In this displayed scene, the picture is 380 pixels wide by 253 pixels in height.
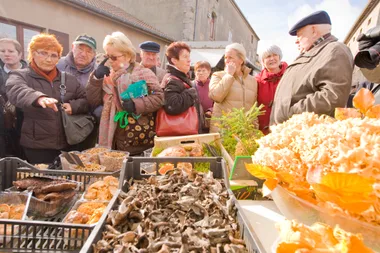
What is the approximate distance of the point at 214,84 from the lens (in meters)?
3.15

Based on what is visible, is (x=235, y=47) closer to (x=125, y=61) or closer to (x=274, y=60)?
(x=274, y=60)

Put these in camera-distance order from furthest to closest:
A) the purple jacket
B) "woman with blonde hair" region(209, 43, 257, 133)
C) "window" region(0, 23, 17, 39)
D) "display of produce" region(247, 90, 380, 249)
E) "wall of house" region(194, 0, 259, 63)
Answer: "wall of house" region(194, 0, 259, 63) → "window" region(0, 23, 17, 39) → the purple jacket → "woman with blonde hair" region(209, 43, 257, 133) → "display of produce" region(247, 90, 380, 249)

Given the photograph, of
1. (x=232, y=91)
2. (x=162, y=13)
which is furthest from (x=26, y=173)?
(x=162, y=13)

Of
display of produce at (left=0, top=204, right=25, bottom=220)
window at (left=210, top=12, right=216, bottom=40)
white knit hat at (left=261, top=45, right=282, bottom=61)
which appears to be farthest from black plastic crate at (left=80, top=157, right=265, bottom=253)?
window at (left=210, top=12, right=216, bottom=40)

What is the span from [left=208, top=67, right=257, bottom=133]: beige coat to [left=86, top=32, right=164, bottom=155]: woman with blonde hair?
2.33ft

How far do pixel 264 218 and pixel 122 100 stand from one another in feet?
6.56

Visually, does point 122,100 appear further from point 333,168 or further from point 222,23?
point 222,23

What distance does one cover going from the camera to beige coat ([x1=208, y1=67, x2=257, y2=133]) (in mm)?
3029

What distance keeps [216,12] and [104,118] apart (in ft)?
70.7

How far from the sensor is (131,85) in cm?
275

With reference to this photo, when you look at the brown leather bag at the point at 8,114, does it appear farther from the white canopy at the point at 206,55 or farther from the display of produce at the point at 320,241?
the white canopy at the point at 206,55

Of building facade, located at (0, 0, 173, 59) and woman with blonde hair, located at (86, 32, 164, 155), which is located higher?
building facade, located at (0, 0, 173, 59)

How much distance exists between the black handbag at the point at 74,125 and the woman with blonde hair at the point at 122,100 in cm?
23

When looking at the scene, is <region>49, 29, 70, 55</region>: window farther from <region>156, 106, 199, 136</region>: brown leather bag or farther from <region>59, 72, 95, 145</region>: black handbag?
<region>156, 106, 199, 136</region>: brown leather bag
